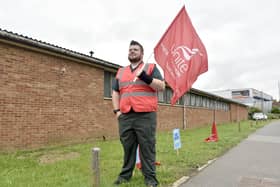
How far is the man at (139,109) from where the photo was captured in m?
3.74

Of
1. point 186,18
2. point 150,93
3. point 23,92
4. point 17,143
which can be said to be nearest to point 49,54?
point 23,92

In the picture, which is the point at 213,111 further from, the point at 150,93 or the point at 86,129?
the point at 150,93

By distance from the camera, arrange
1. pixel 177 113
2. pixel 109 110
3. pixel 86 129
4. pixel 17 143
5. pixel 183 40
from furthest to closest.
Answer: pixel 177 113 < pixel 109 110 < pixel 86 129 < pixel 17 143 < pixel 183 40

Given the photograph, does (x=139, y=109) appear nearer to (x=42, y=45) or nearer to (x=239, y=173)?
(x=239, y=173)

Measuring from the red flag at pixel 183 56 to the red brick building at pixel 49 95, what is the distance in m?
3.81

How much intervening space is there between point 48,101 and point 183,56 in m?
4.38

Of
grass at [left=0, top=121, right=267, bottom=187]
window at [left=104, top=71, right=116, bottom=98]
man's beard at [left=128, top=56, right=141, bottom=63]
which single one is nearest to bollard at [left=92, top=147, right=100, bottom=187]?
grass at [left=0, top=121, right=267, bottom=187]

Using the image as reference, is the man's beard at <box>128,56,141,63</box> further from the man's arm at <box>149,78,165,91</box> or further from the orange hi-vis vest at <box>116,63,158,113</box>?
the man's arm at <box>149,78,165,91</box>

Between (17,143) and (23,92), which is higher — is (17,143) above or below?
below

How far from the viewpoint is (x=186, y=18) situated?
6430 mm

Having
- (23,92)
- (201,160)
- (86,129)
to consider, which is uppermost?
(23,92)

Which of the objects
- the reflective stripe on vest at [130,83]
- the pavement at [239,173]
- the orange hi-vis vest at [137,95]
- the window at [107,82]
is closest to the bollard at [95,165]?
the orange hi-vis vest at [137,95]

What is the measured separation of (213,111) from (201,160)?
2140cm

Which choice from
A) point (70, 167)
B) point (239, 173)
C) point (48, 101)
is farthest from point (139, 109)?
point (48, 101)
